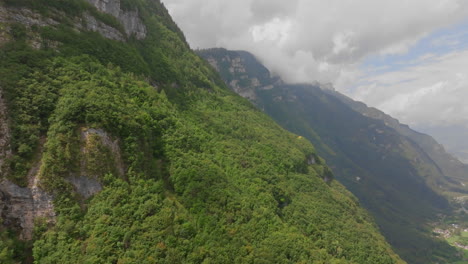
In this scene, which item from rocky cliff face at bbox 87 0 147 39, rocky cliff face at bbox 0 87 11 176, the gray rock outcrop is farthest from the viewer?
rocky cliff face at bbox 87 0 147 39

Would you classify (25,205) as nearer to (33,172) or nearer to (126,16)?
(33,172)

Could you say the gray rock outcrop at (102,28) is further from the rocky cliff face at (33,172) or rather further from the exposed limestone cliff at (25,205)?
the exposed limestone cliff at (25,205)

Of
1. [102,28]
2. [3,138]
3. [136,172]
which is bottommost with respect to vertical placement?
[3,138]

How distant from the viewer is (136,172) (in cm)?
6306

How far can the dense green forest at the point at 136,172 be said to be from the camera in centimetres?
4978

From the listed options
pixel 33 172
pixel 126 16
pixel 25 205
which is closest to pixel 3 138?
pixel 33 172

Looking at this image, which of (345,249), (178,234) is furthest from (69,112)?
(345,249)

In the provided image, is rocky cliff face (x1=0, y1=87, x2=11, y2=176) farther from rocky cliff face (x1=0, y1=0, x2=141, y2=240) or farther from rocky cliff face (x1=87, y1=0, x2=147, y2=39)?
rocky cliff face (x1=87, y1=0, x2=147, y2=39)

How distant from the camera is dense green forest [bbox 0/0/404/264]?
163 ft

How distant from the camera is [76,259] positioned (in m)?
45.8

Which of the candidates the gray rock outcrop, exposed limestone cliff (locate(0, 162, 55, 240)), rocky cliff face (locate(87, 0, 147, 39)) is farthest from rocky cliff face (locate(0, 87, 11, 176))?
rocky cliff face (locate(87, 0, 147, 39))

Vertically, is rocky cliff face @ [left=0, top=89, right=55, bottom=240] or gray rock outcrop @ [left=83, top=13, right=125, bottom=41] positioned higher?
gray rock outcrop @ [left=83, top=13, right=125, bottom=41]

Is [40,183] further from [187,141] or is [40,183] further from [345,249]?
[345,249]

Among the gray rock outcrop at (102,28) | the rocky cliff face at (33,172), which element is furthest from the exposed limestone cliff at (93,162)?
the gray rock outcrop at (102,28)
